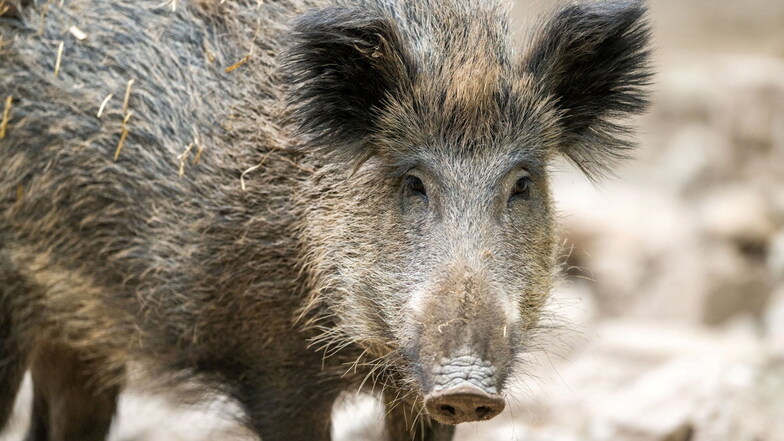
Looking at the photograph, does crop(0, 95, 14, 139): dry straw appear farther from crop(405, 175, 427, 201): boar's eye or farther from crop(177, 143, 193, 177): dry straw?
crop(405, 175, 427, 201): boar's eye

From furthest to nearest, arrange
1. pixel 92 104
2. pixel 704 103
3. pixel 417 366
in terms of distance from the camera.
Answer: pixel 704 103 < pixel 92 104 < pixel 417 366

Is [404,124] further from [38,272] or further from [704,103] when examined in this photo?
[704,103]

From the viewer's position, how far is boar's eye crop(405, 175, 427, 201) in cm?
476

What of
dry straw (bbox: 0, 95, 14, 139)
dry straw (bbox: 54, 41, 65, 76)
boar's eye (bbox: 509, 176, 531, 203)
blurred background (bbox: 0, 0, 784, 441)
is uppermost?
dry straw (bbox: 54, 41, 65, 76)

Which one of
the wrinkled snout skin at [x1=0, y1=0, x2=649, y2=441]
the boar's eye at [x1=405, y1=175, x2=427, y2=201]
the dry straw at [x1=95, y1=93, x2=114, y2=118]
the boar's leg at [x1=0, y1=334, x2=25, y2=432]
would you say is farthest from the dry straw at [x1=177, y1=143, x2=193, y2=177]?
the boar's leg at [x1=0, y1=334, x2=25, y2=432]

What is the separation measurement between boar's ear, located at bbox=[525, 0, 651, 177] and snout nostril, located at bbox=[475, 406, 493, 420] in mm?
1586

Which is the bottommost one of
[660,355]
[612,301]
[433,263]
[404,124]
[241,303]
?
[612,301]

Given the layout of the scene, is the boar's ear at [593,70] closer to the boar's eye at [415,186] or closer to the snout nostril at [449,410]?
the boar's eye at [415,186]

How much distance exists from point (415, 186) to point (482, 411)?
1.12m

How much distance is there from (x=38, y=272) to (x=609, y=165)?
325cm

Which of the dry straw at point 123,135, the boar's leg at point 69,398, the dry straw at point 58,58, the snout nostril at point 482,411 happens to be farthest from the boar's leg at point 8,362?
the snout nostril at point 482,411

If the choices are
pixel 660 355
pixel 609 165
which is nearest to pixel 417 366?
pixel 609 165

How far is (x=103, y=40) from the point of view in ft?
19.3

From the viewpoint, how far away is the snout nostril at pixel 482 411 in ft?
13.6
